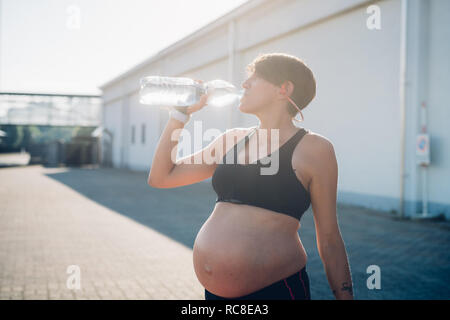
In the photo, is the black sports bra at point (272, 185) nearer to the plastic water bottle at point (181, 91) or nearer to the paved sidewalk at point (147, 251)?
the plastic water bottle at point (181, 91)

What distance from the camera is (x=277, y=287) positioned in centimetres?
197

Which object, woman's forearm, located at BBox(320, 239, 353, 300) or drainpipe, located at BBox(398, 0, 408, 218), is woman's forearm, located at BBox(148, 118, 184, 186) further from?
drainpipe, located at BBox(398, 0, 408, 218)

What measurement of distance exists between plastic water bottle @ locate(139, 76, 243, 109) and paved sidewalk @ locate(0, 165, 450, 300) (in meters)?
2.58

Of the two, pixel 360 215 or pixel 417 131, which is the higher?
pixel 417 131

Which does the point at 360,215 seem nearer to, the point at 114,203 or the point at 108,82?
the point at 114,203

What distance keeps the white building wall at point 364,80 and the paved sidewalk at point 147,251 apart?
962 millimetres

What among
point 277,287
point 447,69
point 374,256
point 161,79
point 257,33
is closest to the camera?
point 277,287

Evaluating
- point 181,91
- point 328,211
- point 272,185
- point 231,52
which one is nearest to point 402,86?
point 231,52

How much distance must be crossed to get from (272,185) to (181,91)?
890 mm

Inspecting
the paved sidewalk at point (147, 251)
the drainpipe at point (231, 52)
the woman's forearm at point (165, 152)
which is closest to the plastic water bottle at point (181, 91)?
the woman's forearm at point (165, 152)

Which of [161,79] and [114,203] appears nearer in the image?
[161,79]

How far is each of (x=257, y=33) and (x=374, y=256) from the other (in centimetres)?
1063

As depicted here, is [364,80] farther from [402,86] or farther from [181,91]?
[181,91]
